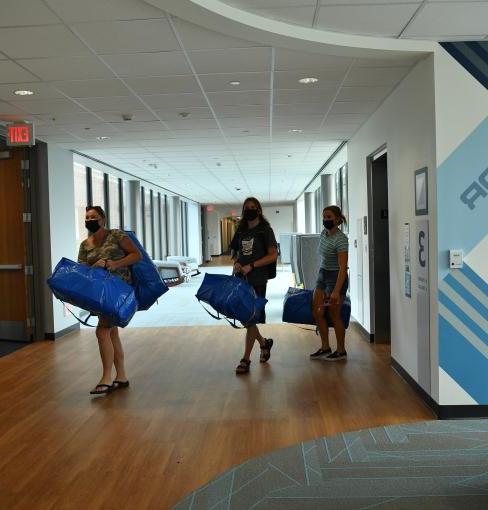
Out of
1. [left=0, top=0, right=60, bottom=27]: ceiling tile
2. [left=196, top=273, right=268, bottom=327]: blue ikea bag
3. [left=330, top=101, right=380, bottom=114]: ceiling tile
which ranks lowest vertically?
[left=196, top=273, right=268, bottom=327]: blue ikea bag

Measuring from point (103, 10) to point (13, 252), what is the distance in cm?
478

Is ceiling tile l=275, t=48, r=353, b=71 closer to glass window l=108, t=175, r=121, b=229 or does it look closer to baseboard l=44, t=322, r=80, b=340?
baseboard l=44, t=322, r=80, b=340

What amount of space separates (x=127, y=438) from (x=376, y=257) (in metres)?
3.88

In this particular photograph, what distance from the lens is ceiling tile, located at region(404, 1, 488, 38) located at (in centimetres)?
355

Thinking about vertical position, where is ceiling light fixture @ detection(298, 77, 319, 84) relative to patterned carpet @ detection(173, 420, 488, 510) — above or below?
above

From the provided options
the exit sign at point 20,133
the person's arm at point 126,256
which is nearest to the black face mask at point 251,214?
the person's arm at point 126,256

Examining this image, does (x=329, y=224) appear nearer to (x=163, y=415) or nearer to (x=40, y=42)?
(x=163, y=415)

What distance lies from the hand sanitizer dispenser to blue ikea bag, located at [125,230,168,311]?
231cm

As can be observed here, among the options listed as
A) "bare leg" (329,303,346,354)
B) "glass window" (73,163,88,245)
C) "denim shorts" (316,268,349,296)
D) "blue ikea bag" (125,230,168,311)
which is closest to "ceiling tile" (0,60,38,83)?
"blue ikea bag" (125,230,168,311)

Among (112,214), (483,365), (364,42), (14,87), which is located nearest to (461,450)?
(483,365)

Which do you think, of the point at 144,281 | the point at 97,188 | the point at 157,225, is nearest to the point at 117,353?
the point at 144,281

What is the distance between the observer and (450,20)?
3.74 metres

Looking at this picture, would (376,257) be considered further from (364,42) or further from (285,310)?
(364,42)

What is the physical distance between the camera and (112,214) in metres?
13.4
